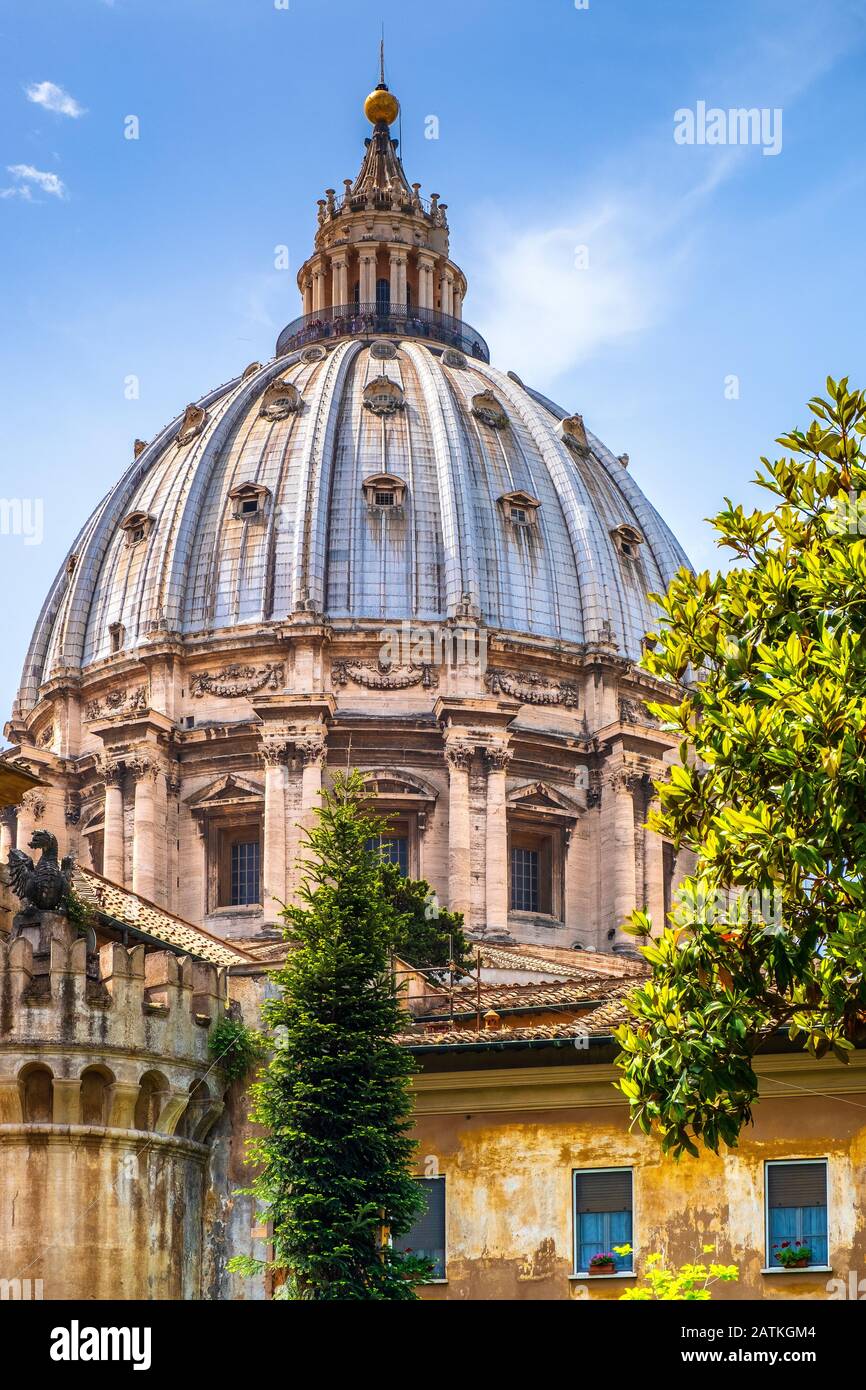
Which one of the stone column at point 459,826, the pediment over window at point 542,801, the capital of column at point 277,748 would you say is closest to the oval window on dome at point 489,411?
the pediment over window at point 542,801

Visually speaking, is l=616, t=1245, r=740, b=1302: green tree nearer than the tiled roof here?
Yes

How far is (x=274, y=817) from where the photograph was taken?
6144 centimetres

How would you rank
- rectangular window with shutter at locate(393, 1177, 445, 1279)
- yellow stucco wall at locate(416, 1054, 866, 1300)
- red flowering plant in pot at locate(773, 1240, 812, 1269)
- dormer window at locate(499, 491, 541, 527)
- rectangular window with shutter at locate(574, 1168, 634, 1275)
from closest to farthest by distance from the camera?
red flowering plant in pot at locate(773, 1240, 812, 1269)
yellow stucco wall at locate(416, 1054, 866, 1300)
rectangular window with shutter at locate(574, 1168, 634, 1275)
rectangular window with shutter at locate(393, 1177, 445, 1279)
dormer window at locate(499, 491, 541, 527)

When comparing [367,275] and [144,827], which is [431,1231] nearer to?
[144,827]

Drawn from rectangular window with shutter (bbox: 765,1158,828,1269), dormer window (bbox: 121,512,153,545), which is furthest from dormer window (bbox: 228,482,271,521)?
rectangular window with shutter (bbox: 765,1158,828,1269)

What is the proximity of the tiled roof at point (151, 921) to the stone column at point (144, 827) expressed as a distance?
77.8ft

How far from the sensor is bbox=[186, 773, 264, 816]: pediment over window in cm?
6309

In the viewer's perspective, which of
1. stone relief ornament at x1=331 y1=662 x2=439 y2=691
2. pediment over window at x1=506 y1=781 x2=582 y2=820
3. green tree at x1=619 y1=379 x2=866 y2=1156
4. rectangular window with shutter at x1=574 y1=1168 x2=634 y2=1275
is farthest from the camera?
stone relief ornament at x1=331 y1=662 x2=439 y2=691

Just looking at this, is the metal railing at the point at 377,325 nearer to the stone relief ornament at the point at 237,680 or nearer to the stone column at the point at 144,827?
the stone relief ornament at the point at 237,680

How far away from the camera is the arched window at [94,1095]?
27641mm

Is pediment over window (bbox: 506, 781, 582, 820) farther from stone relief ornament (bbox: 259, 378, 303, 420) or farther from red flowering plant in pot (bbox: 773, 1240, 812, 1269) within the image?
red flowering plant in pot (bbox: 773, 1240, 812, 1269)

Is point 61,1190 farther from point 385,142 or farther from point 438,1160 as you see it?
point 385,142

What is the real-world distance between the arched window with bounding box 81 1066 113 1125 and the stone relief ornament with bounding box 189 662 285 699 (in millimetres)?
37078
